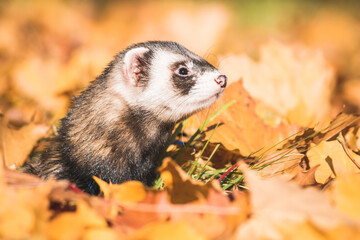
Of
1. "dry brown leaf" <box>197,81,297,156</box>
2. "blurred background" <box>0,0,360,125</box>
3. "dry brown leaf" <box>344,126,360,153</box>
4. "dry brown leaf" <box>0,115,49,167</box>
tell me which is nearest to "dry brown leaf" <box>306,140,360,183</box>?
"dry brown leaf" <box>344,126,360,153</box>

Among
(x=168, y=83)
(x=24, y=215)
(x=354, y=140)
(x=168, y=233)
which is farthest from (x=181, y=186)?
(x=354, y=140)

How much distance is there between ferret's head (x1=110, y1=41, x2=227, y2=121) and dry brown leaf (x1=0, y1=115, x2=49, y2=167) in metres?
0.47

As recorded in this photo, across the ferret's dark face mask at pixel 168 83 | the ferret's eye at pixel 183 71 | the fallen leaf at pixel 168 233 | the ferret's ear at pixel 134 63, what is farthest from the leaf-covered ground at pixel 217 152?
the ferret's ear at pixel 134 63

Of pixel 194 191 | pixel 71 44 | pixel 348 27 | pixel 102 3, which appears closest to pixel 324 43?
pixel 348 27

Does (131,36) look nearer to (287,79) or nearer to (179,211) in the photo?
(287,79)

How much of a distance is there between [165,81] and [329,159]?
0.79 metres

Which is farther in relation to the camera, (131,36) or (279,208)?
(131,36)

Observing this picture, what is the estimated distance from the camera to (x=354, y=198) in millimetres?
1008

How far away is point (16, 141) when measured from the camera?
1795mm

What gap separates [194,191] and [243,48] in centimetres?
381

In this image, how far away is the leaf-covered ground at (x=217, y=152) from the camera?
3.32 ft

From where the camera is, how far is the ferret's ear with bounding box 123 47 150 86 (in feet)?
6.07

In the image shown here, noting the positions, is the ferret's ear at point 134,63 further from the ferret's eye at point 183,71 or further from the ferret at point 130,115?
the ferret's eye at point 183,71

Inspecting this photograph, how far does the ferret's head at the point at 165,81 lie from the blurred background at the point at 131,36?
0.51 meters
